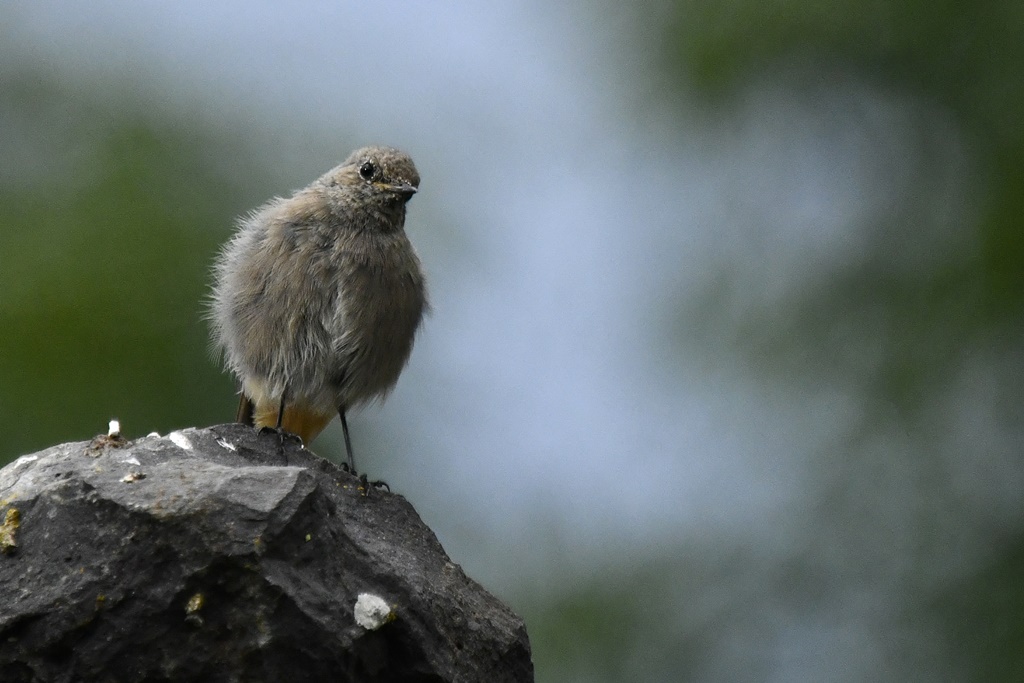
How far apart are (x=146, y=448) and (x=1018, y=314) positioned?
→ 895 centimetres

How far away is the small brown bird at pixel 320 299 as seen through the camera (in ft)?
23.8

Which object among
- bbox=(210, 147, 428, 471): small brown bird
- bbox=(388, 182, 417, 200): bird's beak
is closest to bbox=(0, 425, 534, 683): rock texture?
bbox=(210, 147, 428, 471): small brown bird

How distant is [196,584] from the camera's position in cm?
463

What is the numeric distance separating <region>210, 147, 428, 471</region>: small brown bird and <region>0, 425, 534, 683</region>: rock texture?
2.17 meters

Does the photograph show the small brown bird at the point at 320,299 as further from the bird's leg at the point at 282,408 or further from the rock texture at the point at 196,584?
the rock texture at the point at 196,584

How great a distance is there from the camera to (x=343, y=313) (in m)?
7.26

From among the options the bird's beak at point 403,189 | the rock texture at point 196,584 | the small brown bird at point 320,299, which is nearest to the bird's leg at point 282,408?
the small brown bird at point 320,299

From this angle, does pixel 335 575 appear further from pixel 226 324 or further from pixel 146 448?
pixel 226 324

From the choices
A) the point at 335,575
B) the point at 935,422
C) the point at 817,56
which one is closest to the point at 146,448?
the point at 335,575

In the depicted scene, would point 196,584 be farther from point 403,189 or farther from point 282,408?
point 403,189

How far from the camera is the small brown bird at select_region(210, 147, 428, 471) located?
7.26 metres

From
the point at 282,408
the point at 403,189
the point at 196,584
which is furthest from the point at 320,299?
the point at 196,584

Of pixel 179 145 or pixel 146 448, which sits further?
pixel 179 145

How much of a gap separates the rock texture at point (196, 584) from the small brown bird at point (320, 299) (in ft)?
7.13
